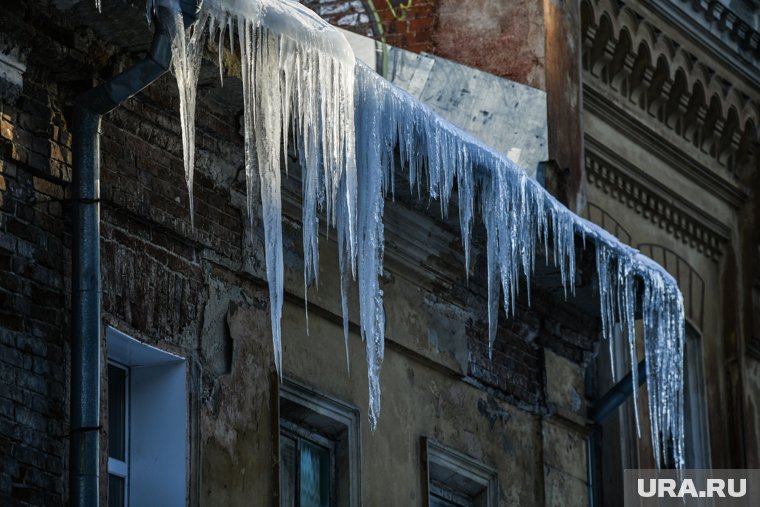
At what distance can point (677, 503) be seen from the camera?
16969 mm

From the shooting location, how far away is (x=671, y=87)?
18.2 metres

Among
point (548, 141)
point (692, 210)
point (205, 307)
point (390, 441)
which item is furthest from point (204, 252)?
point (692, 210)

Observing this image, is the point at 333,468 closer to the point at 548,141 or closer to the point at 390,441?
the point at 390,441

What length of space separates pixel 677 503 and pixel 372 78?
6860 millimetres

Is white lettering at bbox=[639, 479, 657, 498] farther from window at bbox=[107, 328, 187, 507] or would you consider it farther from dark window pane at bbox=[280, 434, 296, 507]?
window at bbox=[107, 328, 187, 507]

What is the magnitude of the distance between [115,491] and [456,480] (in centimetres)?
326

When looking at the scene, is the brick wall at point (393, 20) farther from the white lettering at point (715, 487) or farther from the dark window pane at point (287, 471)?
the dark window pane at point (287, 471)

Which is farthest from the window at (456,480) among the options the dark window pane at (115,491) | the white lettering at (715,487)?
the white lettering at (715,487)

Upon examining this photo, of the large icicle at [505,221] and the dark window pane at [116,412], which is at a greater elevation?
the large icicle at [505,221]

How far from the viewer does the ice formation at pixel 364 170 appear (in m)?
10.3

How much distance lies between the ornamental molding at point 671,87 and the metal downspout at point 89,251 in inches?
302

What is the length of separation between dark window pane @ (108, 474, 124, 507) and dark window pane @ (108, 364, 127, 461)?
92mm

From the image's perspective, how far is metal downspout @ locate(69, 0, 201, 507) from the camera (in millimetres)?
9273

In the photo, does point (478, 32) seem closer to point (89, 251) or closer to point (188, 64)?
point (188, 64)
